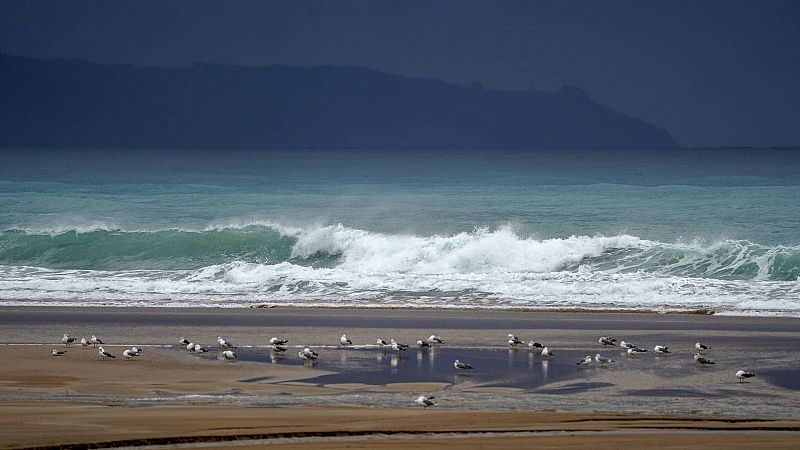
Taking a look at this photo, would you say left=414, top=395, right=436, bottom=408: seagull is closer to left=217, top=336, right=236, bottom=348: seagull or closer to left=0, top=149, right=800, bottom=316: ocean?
left=217, top=336, right=236, bottom=348: seagull

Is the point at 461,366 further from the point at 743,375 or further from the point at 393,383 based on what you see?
the point at 743,375

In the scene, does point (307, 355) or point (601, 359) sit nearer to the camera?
point (601, 359)

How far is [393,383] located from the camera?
11.4m

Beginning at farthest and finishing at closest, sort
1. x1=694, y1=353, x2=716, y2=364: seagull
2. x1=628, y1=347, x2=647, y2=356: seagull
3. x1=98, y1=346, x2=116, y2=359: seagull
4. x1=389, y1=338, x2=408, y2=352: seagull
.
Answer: x1=389, y1=338, x2=408, y2=352: seagull, x1=628, y1=347, x2=647, y2=356: seagull, x1=98, y1=346, x2=116, y2=359: seagull, x1=694, y1=353, x2=716, y2=364: seagull

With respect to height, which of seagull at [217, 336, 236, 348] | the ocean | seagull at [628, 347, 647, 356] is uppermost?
the ocean

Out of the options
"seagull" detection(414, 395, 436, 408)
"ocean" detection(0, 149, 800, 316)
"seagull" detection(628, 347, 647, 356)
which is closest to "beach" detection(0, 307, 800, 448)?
"seagull" detection(414, 395, 436, 408)

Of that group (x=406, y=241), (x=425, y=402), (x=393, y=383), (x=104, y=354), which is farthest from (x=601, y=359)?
(x=406, y=241)

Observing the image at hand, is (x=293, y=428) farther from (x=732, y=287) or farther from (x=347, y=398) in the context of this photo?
(x=732, y=287)

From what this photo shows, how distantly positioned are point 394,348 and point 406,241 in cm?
1198

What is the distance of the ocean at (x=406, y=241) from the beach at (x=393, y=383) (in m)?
2.12

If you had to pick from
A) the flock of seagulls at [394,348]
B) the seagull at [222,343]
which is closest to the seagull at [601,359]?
the flock of seagulls at [394,348]

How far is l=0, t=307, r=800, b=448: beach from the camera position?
29.1 feet

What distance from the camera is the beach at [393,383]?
8.87m

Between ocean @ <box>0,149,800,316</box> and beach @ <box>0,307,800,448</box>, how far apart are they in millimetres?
2115
